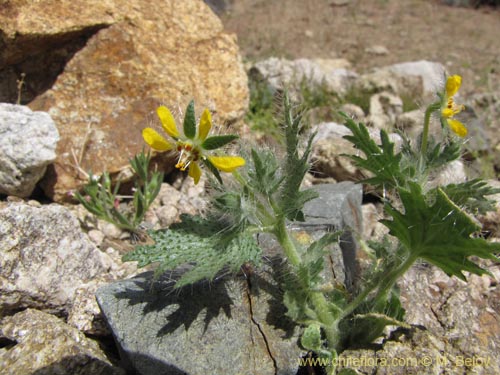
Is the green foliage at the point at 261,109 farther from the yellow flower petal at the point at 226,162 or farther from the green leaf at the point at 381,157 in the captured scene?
the yellow flower petal at the point at 226,162

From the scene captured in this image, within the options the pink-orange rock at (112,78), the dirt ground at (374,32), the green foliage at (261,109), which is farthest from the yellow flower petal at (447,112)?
the dirt ground at (374,32)

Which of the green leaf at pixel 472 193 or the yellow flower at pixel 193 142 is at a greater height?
the yellow flower at pixel 193 142

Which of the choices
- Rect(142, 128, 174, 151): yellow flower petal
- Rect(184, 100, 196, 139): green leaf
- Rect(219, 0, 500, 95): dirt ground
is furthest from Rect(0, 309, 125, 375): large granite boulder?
Rect(219, 0, 500, 95): dirt ground

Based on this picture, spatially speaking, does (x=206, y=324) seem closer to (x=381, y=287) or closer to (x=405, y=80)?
(x=381, y=287)

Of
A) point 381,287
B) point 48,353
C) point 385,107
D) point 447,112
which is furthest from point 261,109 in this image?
point 48,353

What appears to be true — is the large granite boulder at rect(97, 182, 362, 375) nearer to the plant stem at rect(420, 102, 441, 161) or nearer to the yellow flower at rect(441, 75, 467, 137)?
the plant stem at rect(420, 102, 441, 161)

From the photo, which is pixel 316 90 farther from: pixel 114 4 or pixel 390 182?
pixel 390 182
